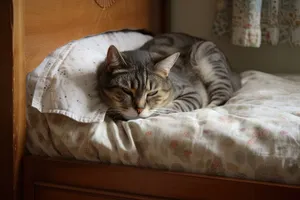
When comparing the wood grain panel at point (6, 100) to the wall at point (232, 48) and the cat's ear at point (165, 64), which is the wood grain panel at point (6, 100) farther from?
the wall at point (232, 48)

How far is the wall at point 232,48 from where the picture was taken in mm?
2420

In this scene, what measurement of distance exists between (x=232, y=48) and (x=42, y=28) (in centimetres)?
145

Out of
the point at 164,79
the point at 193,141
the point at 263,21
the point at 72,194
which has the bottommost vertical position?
the point at 72,194

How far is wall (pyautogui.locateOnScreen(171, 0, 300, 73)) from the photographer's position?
7.94 ft

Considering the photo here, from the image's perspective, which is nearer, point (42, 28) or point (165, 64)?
point (42, 28)

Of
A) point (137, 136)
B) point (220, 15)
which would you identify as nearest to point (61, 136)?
point (137, 136)

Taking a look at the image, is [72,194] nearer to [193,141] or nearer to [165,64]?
[193,141]

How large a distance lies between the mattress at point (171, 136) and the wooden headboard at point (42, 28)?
0.04 meters

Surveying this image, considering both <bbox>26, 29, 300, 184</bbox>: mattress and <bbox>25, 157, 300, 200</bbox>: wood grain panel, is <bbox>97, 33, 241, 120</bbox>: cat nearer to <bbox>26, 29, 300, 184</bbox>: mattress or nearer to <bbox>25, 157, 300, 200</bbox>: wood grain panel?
<bbox>26, 29, 300, 184</bbox>: mattress

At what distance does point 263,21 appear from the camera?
2.28m

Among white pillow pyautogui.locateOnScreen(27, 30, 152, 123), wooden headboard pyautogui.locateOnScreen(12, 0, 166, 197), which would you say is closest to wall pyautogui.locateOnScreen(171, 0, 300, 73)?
wooden headboard pyautogui.locateOnScreen(12, 0, 166, 197)

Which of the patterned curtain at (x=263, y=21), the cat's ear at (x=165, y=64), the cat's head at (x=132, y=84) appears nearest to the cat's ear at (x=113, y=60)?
the cat's head at (x=132, y=84)

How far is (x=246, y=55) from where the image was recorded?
250cm

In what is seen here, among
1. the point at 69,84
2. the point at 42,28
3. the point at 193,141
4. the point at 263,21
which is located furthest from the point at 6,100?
the point at 263,21
